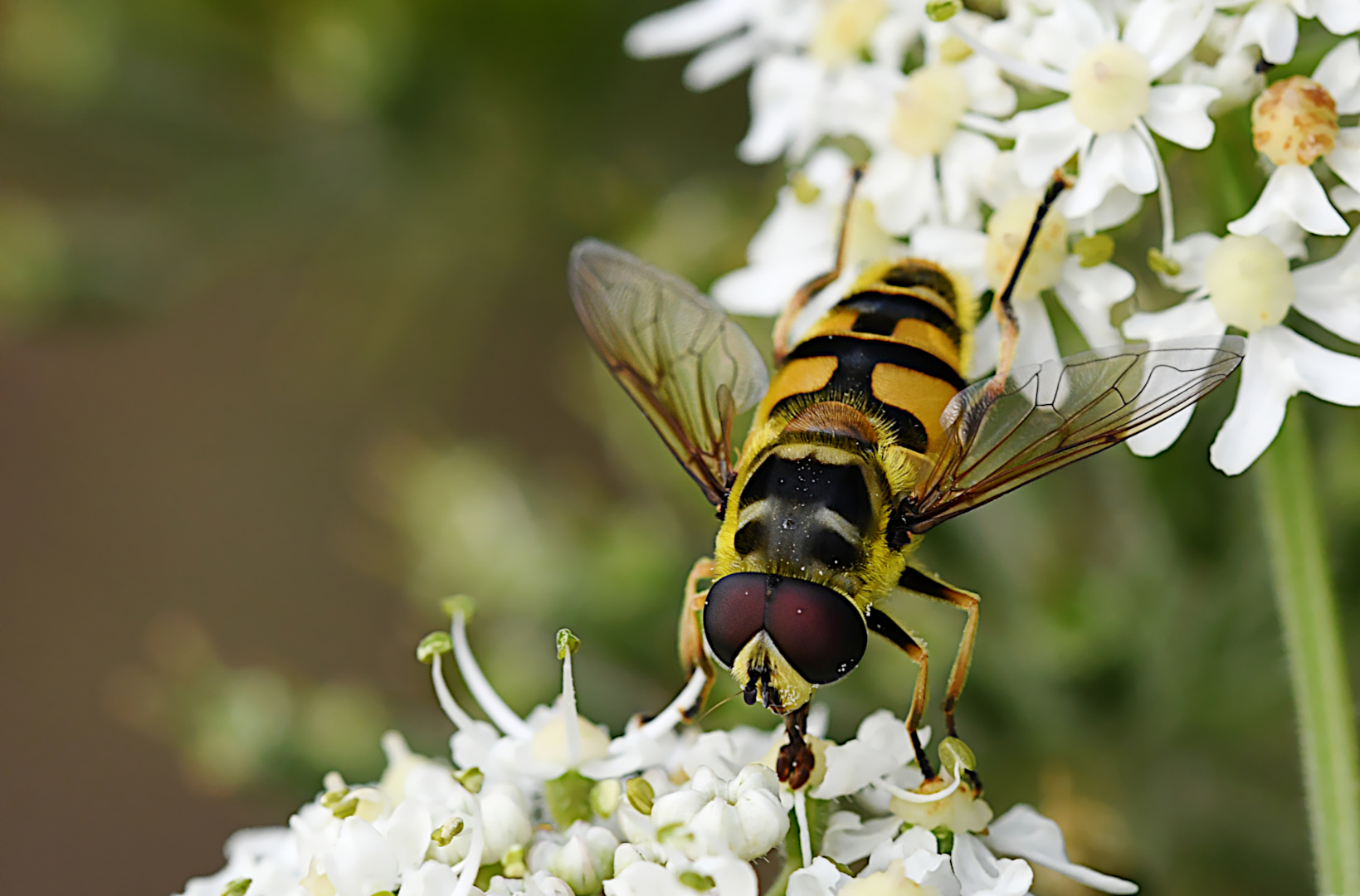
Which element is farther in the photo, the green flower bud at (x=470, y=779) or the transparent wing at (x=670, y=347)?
the transparent wing at (x=670, y=347)

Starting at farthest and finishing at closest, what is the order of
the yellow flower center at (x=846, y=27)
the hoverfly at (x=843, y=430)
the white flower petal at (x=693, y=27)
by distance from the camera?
the white flower petal at (x=693, y=27) → the yellow flower center at (x=846, y=27) → the hoverfly at (x=843, y=430)

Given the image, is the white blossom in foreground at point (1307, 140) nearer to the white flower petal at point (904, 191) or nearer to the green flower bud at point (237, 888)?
the white flower petal at point (904, 191)

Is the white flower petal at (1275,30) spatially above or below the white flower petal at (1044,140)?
above

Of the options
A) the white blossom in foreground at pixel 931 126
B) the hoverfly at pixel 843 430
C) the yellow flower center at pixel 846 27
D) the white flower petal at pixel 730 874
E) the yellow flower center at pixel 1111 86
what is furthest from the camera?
the yellow flower center at pixel 846 27

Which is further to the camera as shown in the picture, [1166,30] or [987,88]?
[987,88]

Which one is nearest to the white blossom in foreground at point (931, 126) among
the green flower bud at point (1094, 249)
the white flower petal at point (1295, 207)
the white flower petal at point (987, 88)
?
the white flower petal at point (987, 88)

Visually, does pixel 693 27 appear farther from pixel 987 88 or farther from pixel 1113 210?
pixel 1113 210

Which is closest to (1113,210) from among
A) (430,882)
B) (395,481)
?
(430,882)
